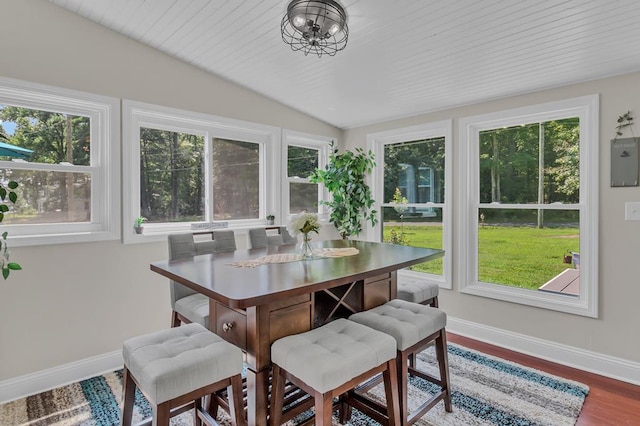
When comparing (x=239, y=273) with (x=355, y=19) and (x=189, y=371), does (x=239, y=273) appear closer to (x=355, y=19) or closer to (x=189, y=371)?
(x=189, y=371)

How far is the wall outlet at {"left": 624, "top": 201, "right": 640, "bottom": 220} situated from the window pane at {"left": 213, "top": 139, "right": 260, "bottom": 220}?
10.8ft

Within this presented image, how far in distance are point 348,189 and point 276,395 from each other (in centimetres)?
278

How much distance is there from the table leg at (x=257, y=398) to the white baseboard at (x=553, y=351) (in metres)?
2.54

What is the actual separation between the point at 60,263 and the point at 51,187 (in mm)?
579

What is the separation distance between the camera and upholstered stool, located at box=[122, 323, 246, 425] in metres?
1.33

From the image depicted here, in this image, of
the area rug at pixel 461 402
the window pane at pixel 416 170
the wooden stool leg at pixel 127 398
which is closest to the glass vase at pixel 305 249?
the area rug at pixel 461 402

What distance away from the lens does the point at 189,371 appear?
1.37 metres

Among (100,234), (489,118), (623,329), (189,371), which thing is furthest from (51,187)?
(623,329)

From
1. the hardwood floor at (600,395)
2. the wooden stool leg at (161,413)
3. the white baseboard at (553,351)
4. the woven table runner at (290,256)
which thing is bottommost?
the hardwood floor at (600,395)

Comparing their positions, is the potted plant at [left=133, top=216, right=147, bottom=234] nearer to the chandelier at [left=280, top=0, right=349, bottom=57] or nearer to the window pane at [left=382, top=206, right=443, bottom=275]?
the chandelier at [left=280, top=0, right=349, bottom=57]

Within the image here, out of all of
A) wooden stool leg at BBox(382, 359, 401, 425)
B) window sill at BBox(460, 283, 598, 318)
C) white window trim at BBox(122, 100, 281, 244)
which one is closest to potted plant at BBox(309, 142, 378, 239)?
white window trim at BBox(122, 100, 281, 244)

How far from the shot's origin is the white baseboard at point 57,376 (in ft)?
7.58

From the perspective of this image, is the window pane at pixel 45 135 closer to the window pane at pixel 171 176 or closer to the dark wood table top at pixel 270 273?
the window pane at pixel 171 176

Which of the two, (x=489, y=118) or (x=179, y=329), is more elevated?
(x=489, y=118)
